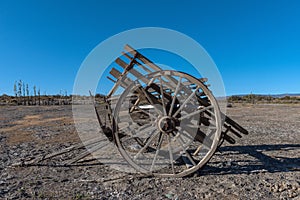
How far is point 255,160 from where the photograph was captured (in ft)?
23.7

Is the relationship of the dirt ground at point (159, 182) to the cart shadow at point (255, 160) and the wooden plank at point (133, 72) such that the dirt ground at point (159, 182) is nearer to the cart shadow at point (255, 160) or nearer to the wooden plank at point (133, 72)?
the cart shadow at point (255, 160)

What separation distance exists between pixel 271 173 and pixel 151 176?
10.7 feet

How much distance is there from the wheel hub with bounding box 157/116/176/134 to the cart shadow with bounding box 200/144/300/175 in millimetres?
1614

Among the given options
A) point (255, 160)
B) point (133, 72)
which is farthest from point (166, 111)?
point (255, 160)

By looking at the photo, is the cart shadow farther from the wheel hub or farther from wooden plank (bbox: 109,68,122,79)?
wooden plank (bbox: 109,68,122,79)

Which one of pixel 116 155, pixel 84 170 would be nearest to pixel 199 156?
pixel 116 155

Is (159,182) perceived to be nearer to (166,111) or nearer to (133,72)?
(166,111)

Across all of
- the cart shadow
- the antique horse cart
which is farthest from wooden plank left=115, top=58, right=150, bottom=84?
the cart shadow

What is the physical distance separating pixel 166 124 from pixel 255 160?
392cm

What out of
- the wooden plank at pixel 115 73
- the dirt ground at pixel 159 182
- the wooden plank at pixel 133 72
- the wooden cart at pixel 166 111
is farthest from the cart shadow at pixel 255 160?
the wooden plank at pixel 115 73

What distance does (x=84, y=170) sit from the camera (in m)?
6.29

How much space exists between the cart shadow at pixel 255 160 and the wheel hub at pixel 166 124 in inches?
63.6

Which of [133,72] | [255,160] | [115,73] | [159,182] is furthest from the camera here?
[255,160]

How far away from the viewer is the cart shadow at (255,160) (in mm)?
6219
